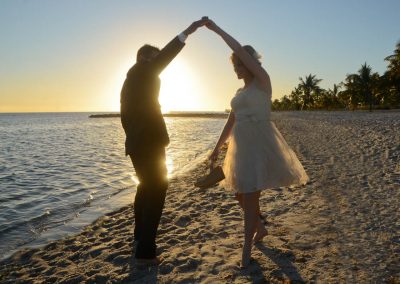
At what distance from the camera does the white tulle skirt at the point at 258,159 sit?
3762 millimetres

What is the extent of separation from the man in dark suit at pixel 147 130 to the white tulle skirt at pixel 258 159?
84 cm

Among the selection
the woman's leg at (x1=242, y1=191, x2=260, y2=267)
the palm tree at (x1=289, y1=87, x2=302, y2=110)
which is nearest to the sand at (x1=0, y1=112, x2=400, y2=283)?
the woman's leg at (x1=242, y1=191, x2=260, y2=267)

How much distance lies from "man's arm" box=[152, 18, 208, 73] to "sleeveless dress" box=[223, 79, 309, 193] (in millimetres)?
765

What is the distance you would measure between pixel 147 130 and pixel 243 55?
1315 mm

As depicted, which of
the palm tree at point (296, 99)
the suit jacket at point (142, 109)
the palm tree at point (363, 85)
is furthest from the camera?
the palm tree at point (296, 99)

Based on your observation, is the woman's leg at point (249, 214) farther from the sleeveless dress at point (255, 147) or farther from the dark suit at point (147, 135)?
the dark suit at point (147, 135)

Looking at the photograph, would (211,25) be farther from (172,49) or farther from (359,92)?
(359,92)

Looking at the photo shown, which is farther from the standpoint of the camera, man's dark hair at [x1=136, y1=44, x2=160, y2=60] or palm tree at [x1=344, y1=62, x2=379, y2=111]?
palm tree at [x1=344, y1=62, x2=379, y2=111]

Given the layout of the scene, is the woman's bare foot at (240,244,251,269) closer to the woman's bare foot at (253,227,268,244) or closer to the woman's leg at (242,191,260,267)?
the woman's leg at (242,191,260,267)

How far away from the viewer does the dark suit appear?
403 centimetres

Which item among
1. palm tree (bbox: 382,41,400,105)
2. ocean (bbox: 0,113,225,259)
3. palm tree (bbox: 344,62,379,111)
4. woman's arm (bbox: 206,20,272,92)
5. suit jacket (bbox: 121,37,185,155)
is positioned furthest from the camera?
palm tree (bbox: 344,62,379,111)

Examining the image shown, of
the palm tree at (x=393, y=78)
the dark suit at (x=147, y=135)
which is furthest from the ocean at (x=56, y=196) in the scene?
the palm tree at (x=393, y=78)

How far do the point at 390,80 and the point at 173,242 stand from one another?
63939 mm

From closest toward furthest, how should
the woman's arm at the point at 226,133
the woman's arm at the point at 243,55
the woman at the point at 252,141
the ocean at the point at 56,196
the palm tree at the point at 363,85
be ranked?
1. the woman's arm at the point at 243,55
2. the woman at the point at 252,141
3. the woman's arm at the point at 226,133
4. the ocean at the point at 56,196
5. the palm tree at the point at 363,85
